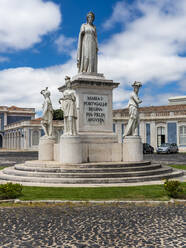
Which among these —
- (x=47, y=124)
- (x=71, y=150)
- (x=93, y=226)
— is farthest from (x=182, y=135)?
(x=93, y=226)

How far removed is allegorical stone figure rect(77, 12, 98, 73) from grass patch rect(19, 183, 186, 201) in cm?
608

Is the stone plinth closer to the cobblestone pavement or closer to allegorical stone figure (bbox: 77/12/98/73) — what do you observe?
allegorical stone figure (bbox: 77/12/98/73)

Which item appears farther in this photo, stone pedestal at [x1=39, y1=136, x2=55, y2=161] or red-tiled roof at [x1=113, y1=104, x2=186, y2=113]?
red-tiled roof at [x1=113, y1=104, x2=186, y2=113]

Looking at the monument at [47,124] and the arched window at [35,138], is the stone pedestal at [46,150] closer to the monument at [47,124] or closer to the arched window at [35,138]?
the monument at [47,124]

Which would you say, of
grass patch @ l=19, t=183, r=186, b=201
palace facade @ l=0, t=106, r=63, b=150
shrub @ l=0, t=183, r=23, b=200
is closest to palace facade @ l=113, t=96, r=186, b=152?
palace facade @ l=0, t=106, r=63, b=150

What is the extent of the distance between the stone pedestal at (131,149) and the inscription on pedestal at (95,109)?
1.31 m

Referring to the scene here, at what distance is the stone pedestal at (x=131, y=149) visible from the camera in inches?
478

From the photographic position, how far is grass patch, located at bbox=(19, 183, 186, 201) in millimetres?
7594

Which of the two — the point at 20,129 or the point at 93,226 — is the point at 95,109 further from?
the point at 20,129

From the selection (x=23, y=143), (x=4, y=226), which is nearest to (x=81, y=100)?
(x=4, y=226)

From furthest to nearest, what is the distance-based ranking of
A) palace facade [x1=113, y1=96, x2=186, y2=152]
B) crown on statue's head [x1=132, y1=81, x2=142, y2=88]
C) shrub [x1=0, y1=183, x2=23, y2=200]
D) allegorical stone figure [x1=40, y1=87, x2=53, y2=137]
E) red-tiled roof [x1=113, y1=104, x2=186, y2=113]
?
red-tiled roof [x1=113, y1=104, x2=186, y2=113]
palace facade [x1=113, y1=96, x2=186, y2=152]
allegorical stone figure [x1=40, y1=87, x2=53, y2=137]
crown on statue's head [x1=132, y1=81, x2=142, y2=88]
shrub [x1=0, y1=183, x2=23, y2=200]

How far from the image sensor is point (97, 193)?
8070 mm

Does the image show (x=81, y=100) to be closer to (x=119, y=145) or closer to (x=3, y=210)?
(x=119, y=145)

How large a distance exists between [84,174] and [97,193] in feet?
6.60
